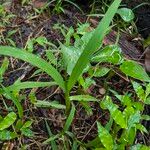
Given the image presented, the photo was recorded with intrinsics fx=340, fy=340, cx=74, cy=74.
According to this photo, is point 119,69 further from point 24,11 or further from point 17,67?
point 24,11

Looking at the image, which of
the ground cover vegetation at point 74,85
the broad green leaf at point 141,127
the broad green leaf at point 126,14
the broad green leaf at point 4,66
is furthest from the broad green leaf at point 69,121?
the broad green leaf at point 126,14

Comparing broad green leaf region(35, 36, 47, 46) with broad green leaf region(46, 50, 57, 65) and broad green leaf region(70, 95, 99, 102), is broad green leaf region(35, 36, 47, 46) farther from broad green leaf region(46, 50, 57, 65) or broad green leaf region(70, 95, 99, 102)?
broad green leaf region(70, 95, 99, 102)

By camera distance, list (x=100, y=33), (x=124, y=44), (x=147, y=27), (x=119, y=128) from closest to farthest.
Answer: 1. (x=100, y=33)
2. (x=119, y=128)
3. (x=124, y=44)
4. (x=147, y=27)

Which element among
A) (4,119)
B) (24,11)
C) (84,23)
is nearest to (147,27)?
(84,23)

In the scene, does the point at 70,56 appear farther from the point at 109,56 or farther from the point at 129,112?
the point at 129,112

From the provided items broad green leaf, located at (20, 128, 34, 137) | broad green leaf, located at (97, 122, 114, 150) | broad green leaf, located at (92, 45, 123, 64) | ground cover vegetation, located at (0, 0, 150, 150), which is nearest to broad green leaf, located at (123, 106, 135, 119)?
ground cover vegetation, located at (0, 0, 150, 150)

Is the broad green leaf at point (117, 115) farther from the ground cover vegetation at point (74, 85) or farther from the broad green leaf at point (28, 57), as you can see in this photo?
the broad green leaf at point (28, 57)

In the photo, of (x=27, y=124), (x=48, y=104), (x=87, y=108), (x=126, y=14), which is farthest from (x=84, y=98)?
(x=126, y=14)
